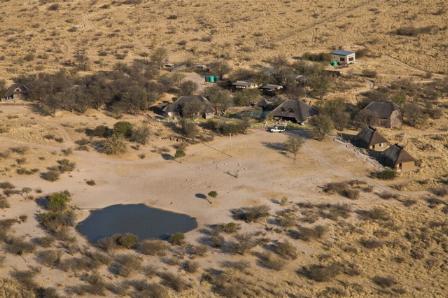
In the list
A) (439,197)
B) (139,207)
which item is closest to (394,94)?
(439,197)

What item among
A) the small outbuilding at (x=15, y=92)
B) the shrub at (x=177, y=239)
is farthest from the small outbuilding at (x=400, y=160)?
the small outbuilding at (x=15, y=92)

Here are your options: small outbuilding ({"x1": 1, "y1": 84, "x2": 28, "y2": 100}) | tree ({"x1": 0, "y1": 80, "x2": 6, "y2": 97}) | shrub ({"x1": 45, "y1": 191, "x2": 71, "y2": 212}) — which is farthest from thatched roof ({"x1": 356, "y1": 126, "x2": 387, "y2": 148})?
tree ({"x1": 0, "y1": 80, "x2": 6, "y2": 97})

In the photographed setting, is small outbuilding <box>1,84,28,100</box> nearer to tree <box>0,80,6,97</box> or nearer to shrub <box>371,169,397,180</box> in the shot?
tree <box>0,80,6,97</box>

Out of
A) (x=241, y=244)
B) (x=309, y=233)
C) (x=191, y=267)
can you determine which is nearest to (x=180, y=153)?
(x=241, y=244)

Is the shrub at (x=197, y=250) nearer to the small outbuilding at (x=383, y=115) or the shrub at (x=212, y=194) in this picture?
the shrub at (x=212, y=194)

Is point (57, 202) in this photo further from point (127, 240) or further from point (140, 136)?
point (140, 136)

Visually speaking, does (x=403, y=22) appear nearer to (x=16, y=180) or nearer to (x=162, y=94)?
(x=162, y=94)

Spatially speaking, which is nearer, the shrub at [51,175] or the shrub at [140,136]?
the shrub at [51,175]
